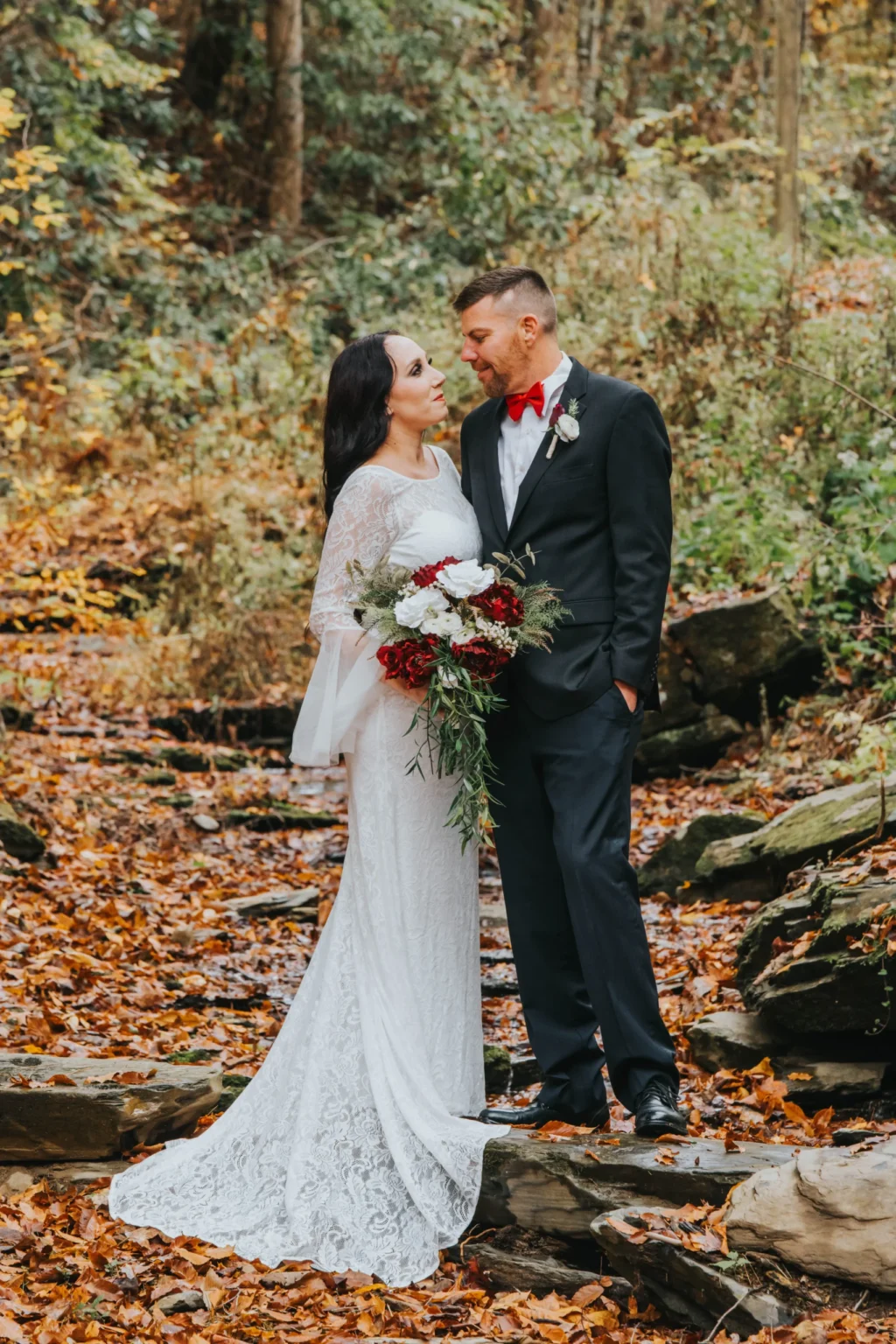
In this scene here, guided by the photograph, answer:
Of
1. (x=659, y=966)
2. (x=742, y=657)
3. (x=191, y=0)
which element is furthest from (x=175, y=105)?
(x=659, y=966)

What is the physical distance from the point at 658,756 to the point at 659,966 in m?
2.99

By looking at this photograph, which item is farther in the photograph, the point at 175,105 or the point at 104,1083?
the point at 175,105

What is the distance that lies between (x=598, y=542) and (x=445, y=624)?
0.50m

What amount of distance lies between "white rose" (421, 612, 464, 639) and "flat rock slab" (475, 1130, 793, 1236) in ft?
4.44

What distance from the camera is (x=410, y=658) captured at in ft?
12.5

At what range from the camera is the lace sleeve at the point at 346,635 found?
4035 mm

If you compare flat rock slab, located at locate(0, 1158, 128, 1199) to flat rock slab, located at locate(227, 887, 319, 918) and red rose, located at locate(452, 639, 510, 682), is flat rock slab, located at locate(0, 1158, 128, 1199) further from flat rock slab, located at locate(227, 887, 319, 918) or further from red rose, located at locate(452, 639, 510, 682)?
flat rock slab, located at locate(227, 887, 319, 918)

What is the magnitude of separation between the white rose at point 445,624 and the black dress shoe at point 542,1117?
4.51 ft

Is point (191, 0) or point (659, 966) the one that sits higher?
point (191, 0)

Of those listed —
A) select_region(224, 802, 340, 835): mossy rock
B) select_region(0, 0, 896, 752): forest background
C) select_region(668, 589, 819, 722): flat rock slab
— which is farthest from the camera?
select_region(0, 0, 896, 752): forest background

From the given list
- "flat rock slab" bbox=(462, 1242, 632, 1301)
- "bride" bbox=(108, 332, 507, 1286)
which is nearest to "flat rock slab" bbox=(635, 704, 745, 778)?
"bride" bbox=(108, 332, 507, 1286)

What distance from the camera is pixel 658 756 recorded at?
340 inches

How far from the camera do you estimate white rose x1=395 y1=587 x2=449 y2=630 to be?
3.74m

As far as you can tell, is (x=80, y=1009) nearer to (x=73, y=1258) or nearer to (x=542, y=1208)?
(x=73, y=1258)
